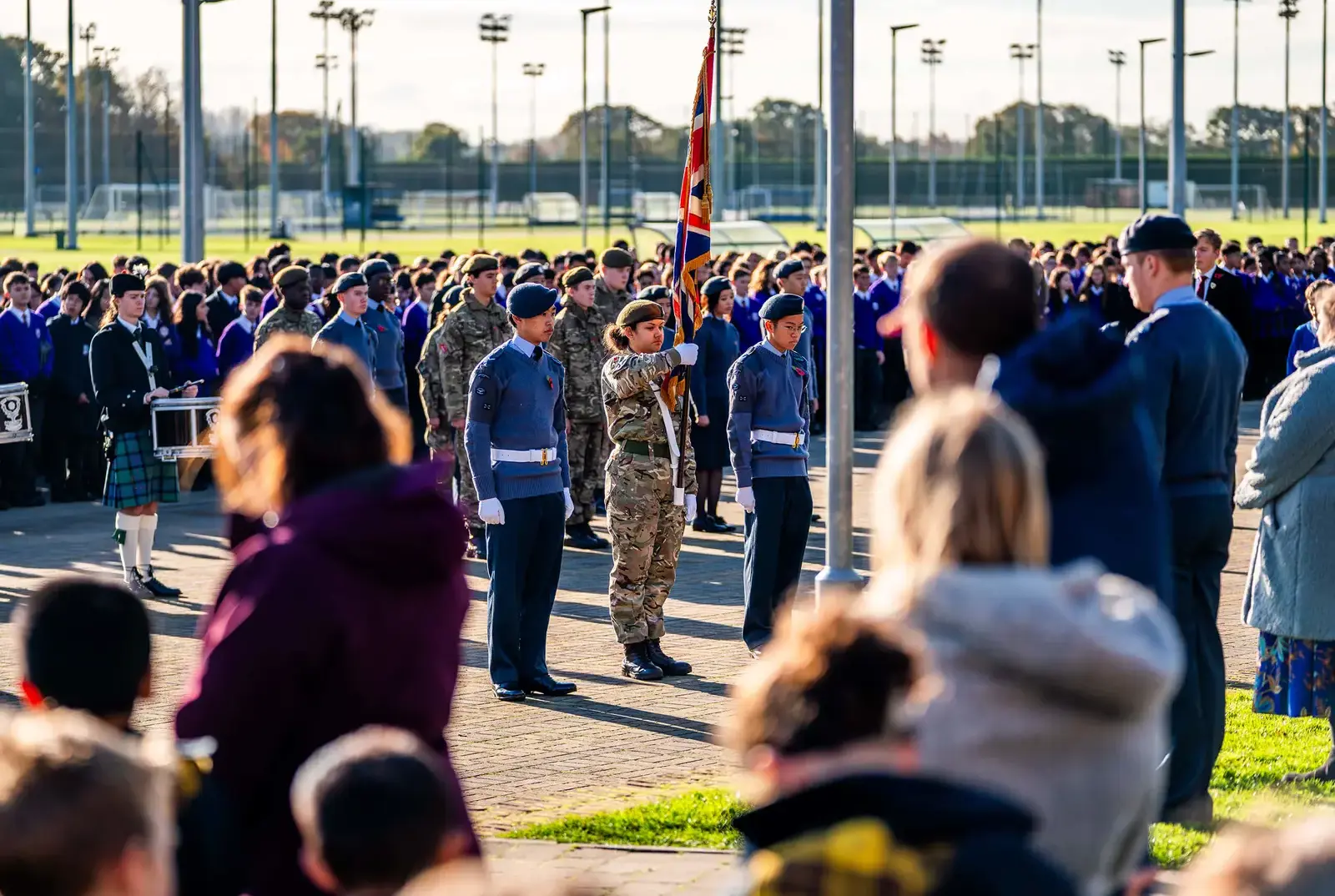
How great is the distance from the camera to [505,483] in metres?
9.70

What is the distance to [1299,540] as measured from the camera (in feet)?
25.9

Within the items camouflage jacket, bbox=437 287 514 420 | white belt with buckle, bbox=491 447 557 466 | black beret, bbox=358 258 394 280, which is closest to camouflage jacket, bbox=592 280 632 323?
camouflage jacket, bbox=437 287 514 420

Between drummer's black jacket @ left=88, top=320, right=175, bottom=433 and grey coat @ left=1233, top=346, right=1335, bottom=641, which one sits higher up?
drummer's black jacket @ left=88, top=320, right=175, bottom=433

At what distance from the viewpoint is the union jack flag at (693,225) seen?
34.5ft

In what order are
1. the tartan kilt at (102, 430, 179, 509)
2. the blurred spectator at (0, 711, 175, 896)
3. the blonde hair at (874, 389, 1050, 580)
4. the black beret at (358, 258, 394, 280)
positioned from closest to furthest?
1. the blurred spectator at (0, 711, 175, 896)
2. the blonde hair at (874, 389, 1050, 580)
3. the tartan kilt at (102, 430, 179, 509)
4. the black beret at (358, 258, 394, 280)

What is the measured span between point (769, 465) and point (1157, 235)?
4.19 metres

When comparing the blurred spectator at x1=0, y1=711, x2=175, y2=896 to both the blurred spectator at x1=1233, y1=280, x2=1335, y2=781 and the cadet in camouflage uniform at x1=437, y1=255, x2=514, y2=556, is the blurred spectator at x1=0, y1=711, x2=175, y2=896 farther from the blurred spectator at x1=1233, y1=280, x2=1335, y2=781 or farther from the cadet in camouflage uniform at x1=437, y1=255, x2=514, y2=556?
the cadet in camouflage uniform at x1=437, y1=255, x2=514, y2=556

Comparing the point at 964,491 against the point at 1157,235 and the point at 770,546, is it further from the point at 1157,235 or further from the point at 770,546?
the point at 770,546

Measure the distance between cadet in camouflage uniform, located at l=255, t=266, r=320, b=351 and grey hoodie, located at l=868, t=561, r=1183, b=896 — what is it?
12850mm

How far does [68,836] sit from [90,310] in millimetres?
15594

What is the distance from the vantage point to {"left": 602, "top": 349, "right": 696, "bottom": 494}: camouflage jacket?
10375mm

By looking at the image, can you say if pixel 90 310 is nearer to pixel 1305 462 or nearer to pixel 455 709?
pixel 455 709

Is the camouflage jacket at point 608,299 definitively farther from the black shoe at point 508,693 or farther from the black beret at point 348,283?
the black shoe at point 508,693

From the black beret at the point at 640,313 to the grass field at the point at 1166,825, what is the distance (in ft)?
10.6
